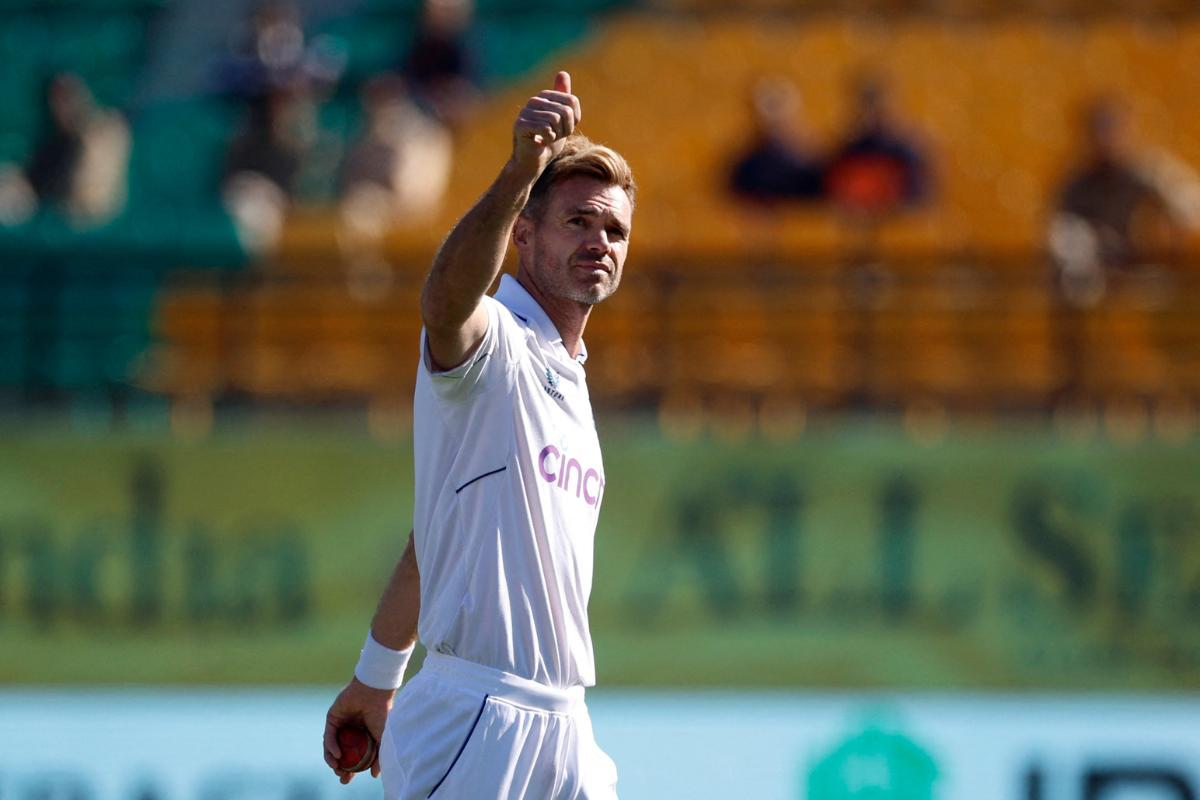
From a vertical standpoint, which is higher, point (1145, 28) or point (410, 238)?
point (1145, 28)

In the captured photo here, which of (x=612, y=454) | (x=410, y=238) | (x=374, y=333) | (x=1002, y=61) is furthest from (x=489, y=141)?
(x=612, y=454)

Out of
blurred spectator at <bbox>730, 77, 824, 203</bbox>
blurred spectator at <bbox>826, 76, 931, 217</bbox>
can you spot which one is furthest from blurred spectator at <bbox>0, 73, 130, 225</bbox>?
blurred spectator at <bbox>826, 76, 931, 217</bbox>

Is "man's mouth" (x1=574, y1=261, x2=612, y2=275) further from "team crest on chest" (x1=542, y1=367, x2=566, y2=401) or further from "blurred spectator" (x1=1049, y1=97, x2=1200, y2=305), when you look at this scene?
"blurred spectator" (x1=1049, y1=97, x2=1200, y2=305)

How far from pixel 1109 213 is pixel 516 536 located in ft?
23.1

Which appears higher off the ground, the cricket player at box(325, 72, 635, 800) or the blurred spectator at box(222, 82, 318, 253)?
the blurred spectator at box(222, 82, 318, 253)

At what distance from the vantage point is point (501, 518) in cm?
334

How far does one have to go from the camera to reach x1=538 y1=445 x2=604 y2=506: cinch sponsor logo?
11.2ft

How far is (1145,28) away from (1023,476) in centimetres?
472

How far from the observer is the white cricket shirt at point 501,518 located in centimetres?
333

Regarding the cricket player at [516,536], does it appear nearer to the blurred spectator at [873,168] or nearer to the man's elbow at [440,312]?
the man's elbow at [440,312]

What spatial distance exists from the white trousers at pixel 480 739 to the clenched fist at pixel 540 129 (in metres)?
0.92

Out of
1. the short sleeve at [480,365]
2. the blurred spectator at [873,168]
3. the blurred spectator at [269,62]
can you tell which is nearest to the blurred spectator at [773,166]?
the blurred spectator at [873,168]

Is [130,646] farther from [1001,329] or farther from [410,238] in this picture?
[1001,329]

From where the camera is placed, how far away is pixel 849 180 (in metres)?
9.84
